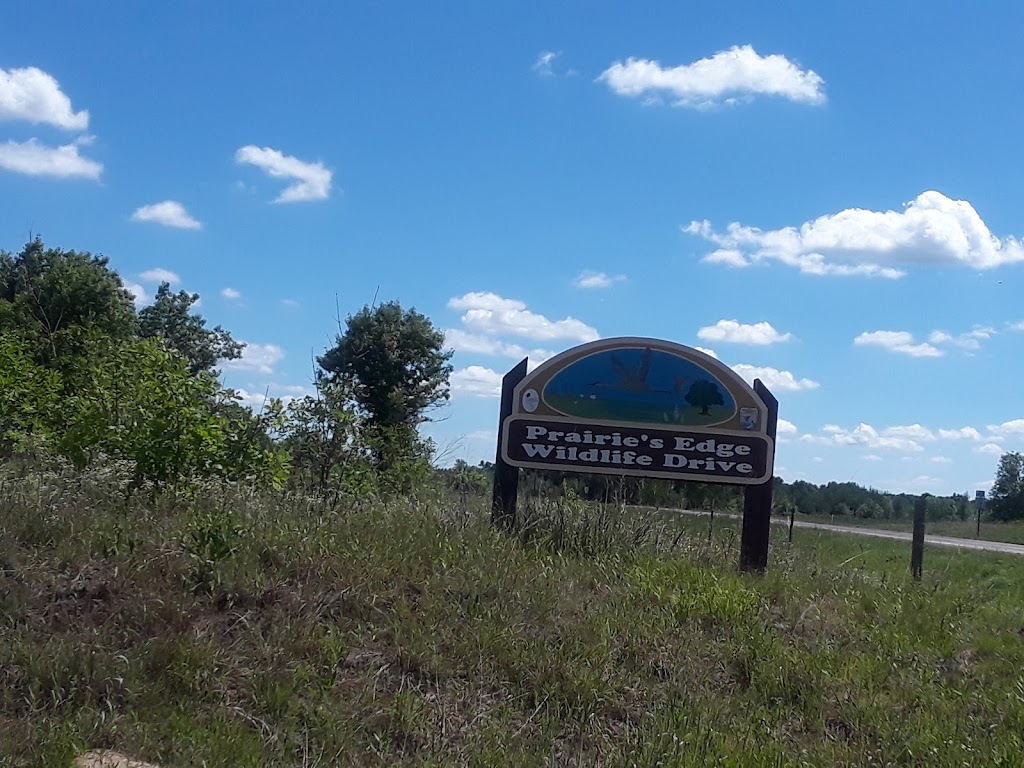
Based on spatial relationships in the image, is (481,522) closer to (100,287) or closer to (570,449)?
(570,449)

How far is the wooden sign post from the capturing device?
1038 cm

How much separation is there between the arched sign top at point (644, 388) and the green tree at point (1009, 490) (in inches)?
2163

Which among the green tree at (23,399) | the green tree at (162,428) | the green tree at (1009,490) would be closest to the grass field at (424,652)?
the green tree at (162,428)

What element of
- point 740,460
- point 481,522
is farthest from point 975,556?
point 481,522

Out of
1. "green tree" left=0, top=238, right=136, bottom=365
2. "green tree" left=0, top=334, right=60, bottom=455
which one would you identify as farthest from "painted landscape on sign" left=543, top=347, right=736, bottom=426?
"green tree" left=0, top=238, right=136, bottom=365

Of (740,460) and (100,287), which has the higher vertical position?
(100,287)

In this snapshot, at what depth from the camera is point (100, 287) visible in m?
23.8

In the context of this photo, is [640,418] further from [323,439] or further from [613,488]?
[323,439]

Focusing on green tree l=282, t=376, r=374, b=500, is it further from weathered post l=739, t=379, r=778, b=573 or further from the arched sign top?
weathered post l=739, t=379, r=778, b=573

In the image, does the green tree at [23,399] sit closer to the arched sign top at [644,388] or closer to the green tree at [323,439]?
the green tree at [323,439]

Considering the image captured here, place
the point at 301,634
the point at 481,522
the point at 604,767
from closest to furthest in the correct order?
the point at 604,767 < the point at 301,634 < the point at 481,522

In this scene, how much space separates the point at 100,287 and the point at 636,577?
62.2 ft

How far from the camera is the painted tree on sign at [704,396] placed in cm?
1050

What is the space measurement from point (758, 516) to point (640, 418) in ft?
4.84
